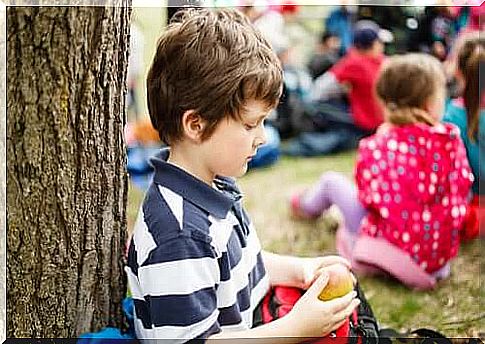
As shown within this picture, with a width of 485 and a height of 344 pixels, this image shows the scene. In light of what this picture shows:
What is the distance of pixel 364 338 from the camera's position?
5.07 ft

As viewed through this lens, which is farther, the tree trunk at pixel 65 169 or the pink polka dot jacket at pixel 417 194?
the pink polka dot jacket at pixel 417 194

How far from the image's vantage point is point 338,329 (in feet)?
4.95

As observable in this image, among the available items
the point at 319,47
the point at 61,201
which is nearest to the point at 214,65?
the point at 61,201

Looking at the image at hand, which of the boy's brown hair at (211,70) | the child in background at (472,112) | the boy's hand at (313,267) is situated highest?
the boy's brown hair at (211,70)

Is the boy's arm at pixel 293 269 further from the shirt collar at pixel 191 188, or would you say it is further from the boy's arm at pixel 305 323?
the shirt collar at pixel 191 188

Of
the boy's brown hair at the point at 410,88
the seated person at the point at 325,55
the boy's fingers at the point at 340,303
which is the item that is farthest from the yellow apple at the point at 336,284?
the seated person at the point at 325,55

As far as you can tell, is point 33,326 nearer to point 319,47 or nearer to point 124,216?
point 124,216

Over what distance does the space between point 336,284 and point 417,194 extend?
77 cm

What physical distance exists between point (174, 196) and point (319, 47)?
7.65ft

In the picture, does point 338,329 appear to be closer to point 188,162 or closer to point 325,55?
point 188,162

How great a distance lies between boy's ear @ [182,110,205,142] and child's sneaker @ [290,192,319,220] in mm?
1263

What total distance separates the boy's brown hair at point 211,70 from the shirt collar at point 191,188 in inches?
2.1

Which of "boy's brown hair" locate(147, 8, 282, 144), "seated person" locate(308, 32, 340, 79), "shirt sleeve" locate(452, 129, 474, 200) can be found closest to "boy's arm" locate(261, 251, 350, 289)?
"boy's brown hair" locate(147, 8, 282, 144)

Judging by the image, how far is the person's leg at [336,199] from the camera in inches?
95.1
